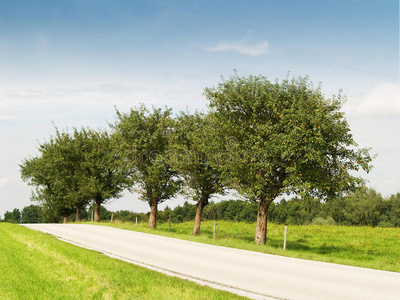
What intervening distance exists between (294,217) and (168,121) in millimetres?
78944

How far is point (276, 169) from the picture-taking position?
82.9 feet

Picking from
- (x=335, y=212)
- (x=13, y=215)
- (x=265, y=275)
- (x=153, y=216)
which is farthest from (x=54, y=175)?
(x=13, y=215)

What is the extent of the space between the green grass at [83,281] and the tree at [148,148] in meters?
22.2

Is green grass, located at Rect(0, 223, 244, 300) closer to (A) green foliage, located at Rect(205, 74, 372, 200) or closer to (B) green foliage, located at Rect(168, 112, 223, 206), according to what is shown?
(A) green foliage, located at Rect(205, 74, 372, 200)

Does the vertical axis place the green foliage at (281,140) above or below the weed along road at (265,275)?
above

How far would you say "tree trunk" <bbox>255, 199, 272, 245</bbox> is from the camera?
25359 mm

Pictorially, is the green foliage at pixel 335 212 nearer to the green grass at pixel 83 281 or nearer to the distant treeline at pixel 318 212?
the distant treeline at pixel 318 212

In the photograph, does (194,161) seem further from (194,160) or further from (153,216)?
(153,216)

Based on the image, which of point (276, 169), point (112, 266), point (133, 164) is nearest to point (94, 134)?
point (133, 164)

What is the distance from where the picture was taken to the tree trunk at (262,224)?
25359 millimetres

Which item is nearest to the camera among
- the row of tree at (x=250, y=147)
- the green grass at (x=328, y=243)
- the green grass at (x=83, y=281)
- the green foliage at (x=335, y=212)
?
the green grass at (x=83, y=281)

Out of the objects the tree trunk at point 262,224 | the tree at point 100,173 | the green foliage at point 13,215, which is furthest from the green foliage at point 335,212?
the green foliage at point 13,215

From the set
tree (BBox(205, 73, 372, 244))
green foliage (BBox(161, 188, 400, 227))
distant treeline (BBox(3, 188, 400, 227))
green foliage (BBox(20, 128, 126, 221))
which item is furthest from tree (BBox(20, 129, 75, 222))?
green foliage (BBox(161, 188, 400, 227))

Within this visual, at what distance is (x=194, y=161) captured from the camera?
1214 inches
